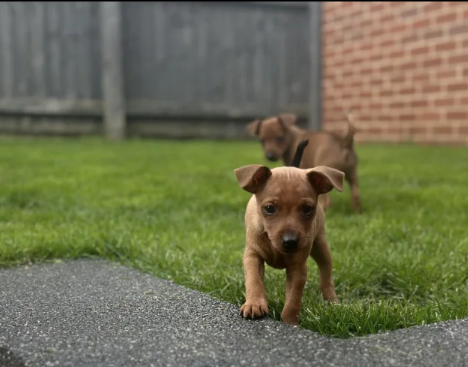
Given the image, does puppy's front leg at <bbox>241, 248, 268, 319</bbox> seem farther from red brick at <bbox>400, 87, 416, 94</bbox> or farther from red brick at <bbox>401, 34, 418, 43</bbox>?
red brick at <bbox>401, 34, 418, 43</bbox>

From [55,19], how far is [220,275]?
833 cm

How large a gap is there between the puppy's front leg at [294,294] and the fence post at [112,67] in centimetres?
834

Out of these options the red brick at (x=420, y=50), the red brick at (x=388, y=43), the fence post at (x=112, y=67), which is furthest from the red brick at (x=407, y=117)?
the fence post at (x=112, y=67)

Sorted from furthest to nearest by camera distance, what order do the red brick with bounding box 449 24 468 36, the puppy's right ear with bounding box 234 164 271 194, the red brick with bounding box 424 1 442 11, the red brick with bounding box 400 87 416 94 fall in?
the red brick with bounding box 400 87 416 94
the red brick with bounding box 424 1 442 11
the red brick with bounding box 449 24 468 36
the puppy's right ear with bounding box 234 164 271 194

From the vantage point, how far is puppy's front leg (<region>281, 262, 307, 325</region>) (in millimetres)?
2053

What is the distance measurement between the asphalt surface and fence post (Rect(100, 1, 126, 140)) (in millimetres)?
7906

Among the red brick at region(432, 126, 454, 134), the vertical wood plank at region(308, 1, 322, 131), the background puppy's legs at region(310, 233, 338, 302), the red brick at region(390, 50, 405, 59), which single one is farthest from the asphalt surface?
the vertical wood plank at region(308, 1, 322, 131)

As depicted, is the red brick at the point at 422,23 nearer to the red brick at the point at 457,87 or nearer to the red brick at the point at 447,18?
the red brick at the point at 447,18

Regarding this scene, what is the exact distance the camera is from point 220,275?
8.81ft

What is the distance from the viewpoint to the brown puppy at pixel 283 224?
2021 mm

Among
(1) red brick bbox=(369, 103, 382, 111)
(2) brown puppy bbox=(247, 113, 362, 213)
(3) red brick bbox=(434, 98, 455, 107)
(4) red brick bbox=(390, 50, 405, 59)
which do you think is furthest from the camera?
(1) red brick bbox=(369, 103, 382, 111)

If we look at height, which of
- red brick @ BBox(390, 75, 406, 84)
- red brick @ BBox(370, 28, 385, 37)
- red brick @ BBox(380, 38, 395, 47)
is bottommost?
red brick @ BBox(390, 75, 406, 84)

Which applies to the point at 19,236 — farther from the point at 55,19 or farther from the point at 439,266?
the point at 55,19

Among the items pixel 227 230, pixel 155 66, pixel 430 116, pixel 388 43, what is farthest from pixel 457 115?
pixel 227 230
